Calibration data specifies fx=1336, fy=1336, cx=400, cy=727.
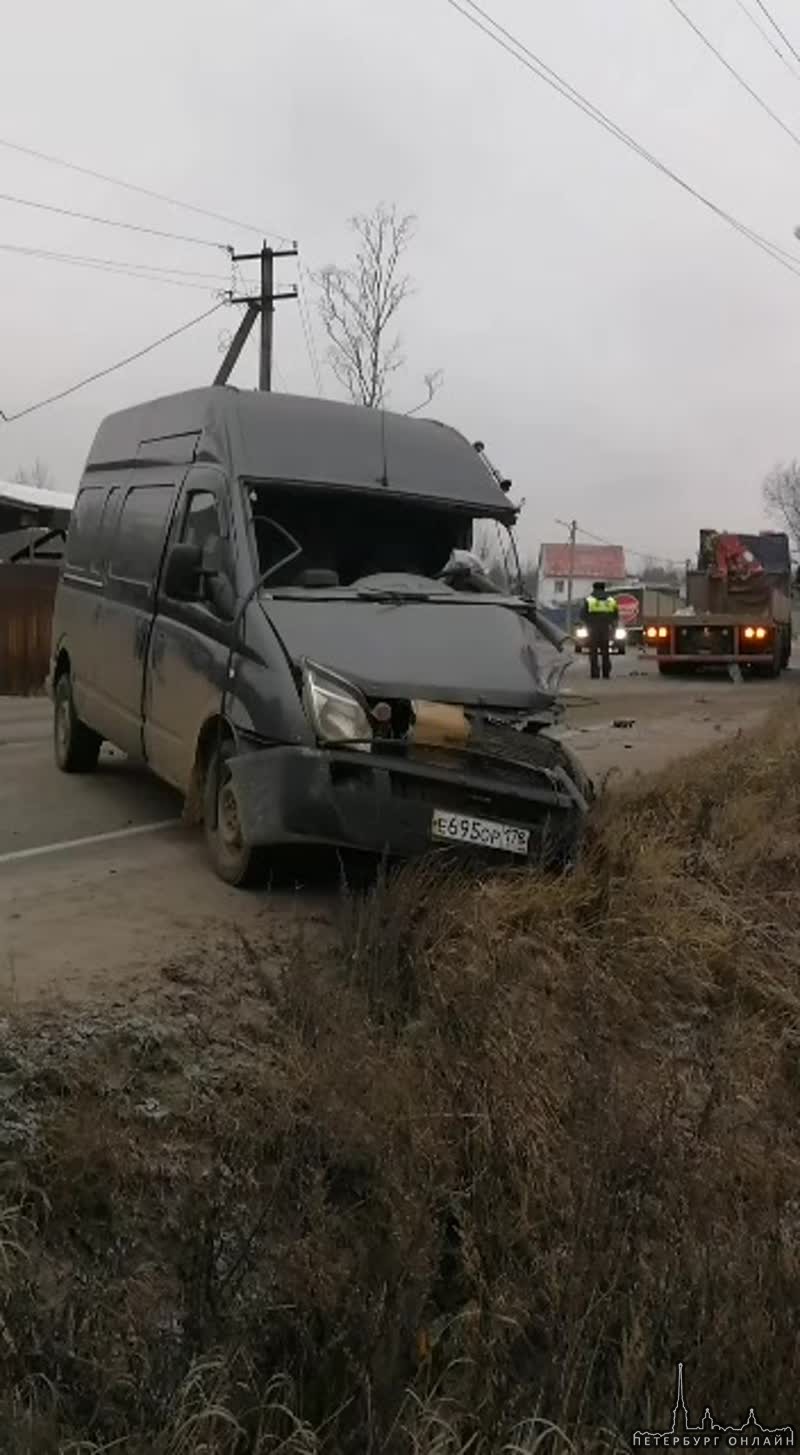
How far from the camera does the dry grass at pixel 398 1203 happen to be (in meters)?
2.77

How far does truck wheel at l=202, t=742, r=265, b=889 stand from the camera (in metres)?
6.06

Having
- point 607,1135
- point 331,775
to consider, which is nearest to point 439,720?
point 331,775

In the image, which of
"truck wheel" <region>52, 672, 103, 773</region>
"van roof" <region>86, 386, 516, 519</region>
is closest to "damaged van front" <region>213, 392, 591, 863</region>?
"van roof" <region>86, 386, 516, 519</region>

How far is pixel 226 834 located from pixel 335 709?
959 mm

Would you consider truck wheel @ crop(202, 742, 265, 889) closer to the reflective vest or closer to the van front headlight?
the van front headlight

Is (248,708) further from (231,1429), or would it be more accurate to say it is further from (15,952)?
(231,1429)

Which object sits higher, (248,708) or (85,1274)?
(248,708)

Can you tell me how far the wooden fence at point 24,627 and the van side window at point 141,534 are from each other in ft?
37.4

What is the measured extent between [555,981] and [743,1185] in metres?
1.31

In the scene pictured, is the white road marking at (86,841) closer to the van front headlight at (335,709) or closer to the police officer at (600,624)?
the van front headlight at (335,709)

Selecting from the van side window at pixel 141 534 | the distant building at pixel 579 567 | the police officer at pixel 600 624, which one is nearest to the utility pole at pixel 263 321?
the police officer at pixel 600 624

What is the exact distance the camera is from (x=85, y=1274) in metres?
3.12

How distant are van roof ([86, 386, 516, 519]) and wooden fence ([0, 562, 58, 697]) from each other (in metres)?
11.9

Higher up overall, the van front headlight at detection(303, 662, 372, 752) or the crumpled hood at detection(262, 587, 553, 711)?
the crumpled hood at detection(262, 587, 553, 711)
